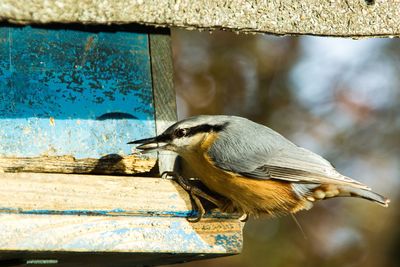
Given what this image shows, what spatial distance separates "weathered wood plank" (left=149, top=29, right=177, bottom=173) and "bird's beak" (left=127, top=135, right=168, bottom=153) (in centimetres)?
13

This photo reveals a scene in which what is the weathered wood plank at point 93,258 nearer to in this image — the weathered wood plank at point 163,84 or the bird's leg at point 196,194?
the bird's leg at point 196,194

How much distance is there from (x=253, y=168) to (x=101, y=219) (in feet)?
2.72

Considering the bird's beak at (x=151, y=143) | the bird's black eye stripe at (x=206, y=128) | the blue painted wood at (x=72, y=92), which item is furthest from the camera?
the bird's black eye stripe at (x=206, y=128)

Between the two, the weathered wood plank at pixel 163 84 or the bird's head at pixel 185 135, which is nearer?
the bird's head at pixel 185 135

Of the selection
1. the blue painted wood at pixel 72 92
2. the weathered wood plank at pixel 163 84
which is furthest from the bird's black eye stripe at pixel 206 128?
the blue painted wood at pixel 72 92

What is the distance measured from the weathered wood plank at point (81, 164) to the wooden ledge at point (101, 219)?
0.71ft

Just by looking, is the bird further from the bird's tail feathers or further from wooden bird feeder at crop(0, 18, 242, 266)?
wooden bird feeder at crop(0, 18, 242, 266)

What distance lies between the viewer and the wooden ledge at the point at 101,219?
332 cm

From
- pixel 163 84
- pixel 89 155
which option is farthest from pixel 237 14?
pixel 89 155

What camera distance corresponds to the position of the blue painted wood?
3.72 meters

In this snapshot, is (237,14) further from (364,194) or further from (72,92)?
(364,194)

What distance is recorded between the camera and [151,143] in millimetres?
3867

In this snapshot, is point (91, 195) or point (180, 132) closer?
point (91, 195)

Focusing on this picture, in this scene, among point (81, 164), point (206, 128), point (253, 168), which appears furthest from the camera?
point (206, 128)
